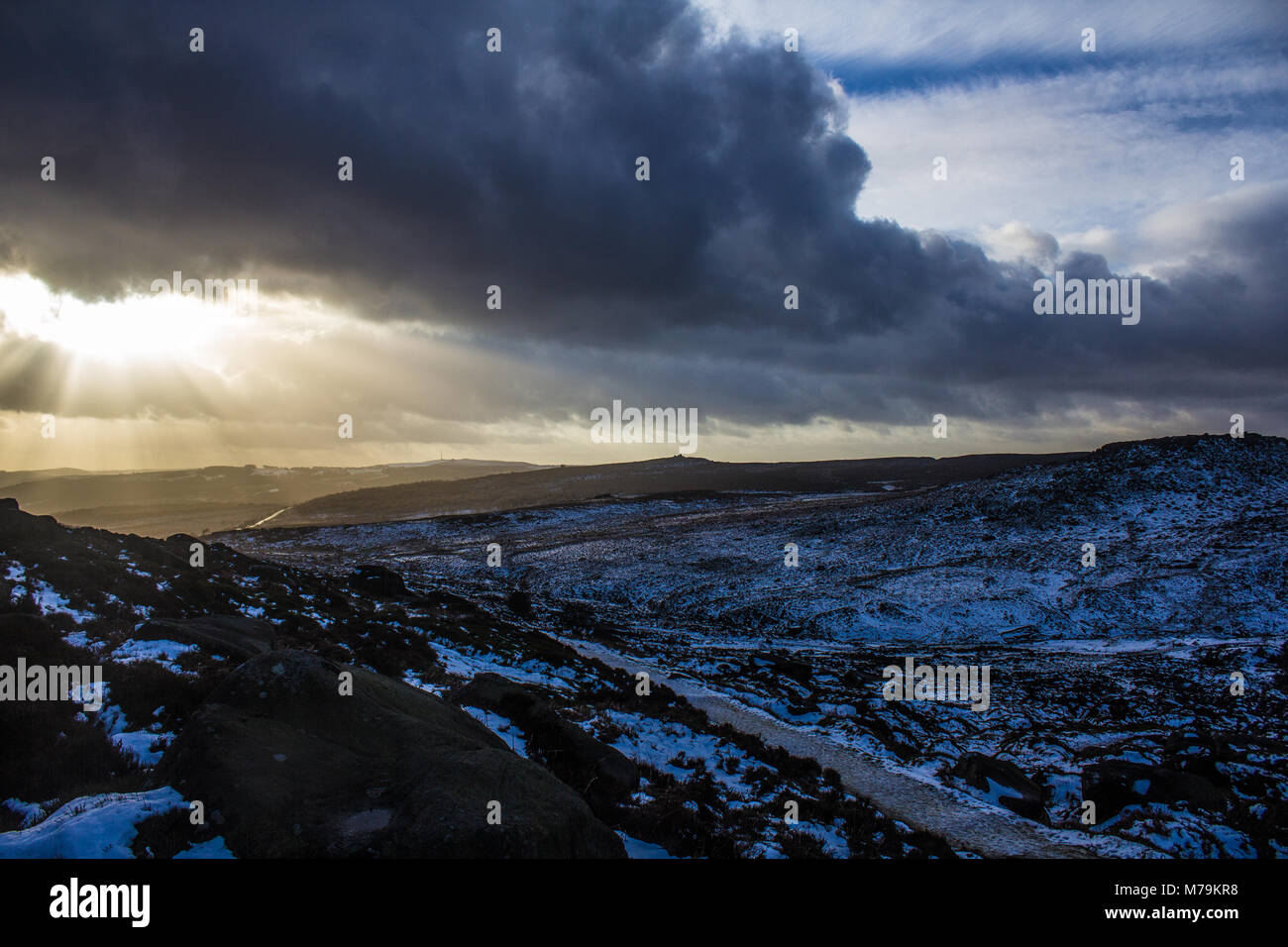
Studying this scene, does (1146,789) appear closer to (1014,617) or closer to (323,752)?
(323,752)

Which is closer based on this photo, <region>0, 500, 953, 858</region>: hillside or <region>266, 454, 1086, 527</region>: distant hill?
<region>0, 500, 953, 858</region>: hillside

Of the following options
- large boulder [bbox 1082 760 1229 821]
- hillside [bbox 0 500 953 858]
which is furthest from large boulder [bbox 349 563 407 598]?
large boulder [bbox 1082 760 1229 821]

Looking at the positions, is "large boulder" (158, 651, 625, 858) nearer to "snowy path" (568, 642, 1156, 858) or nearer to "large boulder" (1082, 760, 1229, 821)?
"snowy path" (568, 642, 1156, 858)

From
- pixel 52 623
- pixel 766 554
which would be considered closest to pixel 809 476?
pixel 766 554

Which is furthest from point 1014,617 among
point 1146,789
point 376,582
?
point 376,582

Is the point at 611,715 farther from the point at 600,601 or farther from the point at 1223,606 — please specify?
the point at 1223,606

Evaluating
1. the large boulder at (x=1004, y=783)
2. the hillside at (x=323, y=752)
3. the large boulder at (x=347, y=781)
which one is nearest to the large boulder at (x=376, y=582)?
the hillside at (x=323, y=752)
